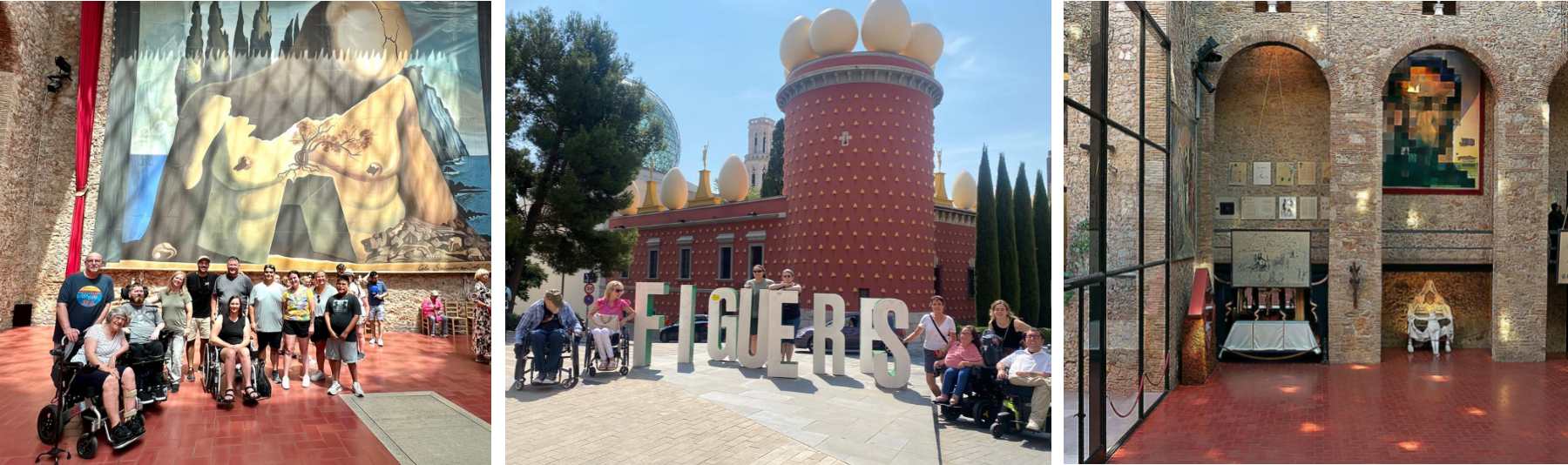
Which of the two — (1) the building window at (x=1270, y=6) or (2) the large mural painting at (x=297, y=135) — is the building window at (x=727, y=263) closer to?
(2) the large mural painting at (x=297, y=135)

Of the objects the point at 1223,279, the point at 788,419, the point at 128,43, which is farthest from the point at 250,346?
the point at 1223,279

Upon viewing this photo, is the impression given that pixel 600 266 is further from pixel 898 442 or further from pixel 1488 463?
pixel 1488 463

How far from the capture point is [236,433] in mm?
4707

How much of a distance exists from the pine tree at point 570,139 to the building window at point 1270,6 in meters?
9.85

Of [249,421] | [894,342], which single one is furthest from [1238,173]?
[249,421]

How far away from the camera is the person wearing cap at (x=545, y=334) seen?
367 centimetres

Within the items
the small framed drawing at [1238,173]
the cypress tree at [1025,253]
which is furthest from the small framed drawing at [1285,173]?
the cypress tree at [1025,253]

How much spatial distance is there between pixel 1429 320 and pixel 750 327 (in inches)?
481

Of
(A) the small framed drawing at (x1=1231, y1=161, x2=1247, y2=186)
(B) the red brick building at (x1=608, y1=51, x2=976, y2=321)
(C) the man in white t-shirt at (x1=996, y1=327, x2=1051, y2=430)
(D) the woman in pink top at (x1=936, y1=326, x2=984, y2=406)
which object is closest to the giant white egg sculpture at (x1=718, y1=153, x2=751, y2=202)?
(B) the red brick building at (x1=608, y1=51, x2=976, y2=321)

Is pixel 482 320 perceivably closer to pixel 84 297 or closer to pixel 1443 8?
pixel 84 297

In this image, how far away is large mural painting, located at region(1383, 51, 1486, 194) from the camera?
1109cm

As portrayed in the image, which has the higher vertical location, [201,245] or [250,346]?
[201,245]

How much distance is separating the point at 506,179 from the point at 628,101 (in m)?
0.75

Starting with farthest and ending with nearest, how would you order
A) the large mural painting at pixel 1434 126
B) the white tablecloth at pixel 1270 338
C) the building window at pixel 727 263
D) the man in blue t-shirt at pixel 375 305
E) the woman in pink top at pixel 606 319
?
the large mural painting at pixel 1434 126
the white tablecloth at pixel 1270 338
the man in blue t-shirt at pixel 375 305
the building window at pixel 727 263
the woman in pink top at pixel 606 319
